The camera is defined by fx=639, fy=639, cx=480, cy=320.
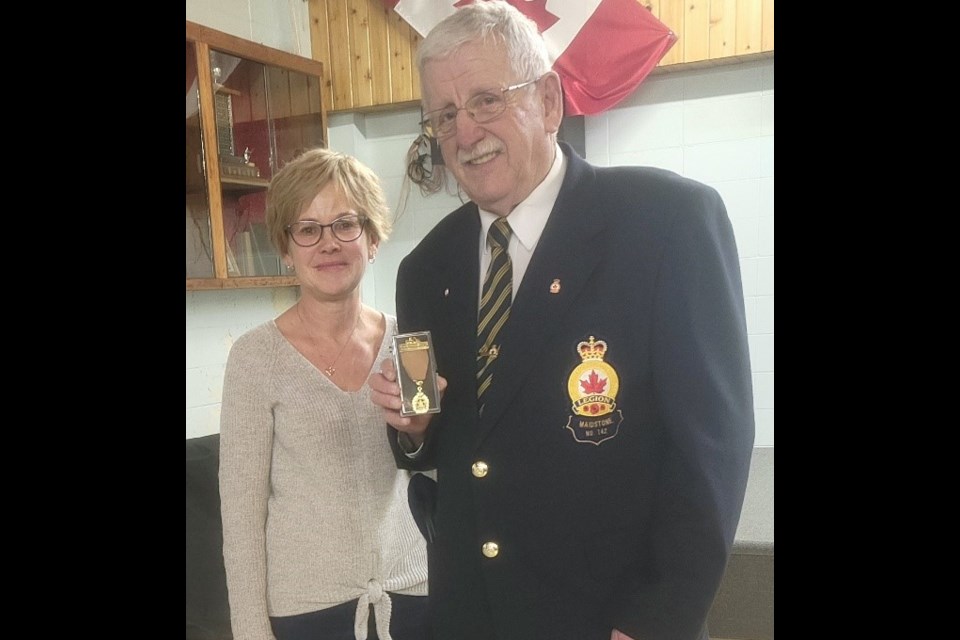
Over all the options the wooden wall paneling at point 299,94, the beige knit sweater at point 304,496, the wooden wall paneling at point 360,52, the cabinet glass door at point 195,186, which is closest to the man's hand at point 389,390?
the beige knit sweater at point 304,496

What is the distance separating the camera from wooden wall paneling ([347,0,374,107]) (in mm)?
1032

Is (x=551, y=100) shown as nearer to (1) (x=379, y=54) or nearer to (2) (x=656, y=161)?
(2) (x=656, y=161)

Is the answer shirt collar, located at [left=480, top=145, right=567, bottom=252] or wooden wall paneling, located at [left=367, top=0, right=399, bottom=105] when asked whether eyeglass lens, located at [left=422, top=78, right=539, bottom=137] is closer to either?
shirt collar, located at [left=480, top=145, right=567, bottom=252]

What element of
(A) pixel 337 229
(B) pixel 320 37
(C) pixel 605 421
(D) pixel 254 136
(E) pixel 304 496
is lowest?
(E) pixel 304 496

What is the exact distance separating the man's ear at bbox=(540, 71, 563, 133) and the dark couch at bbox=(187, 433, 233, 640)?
79 cm

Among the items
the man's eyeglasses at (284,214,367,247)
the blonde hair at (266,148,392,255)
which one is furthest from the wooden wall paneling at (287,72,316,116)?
the man's eyeglasses at (284,214,367,247)

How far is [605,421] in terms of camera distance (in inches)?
30.9

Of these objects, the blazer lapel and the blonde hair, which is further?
the blonde hair

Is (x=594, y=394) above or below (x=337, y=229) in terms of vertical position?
below

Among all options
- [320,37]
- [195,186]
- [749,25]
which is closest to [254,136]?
[195,186]

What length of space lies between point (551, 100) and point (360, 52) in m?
0.41
